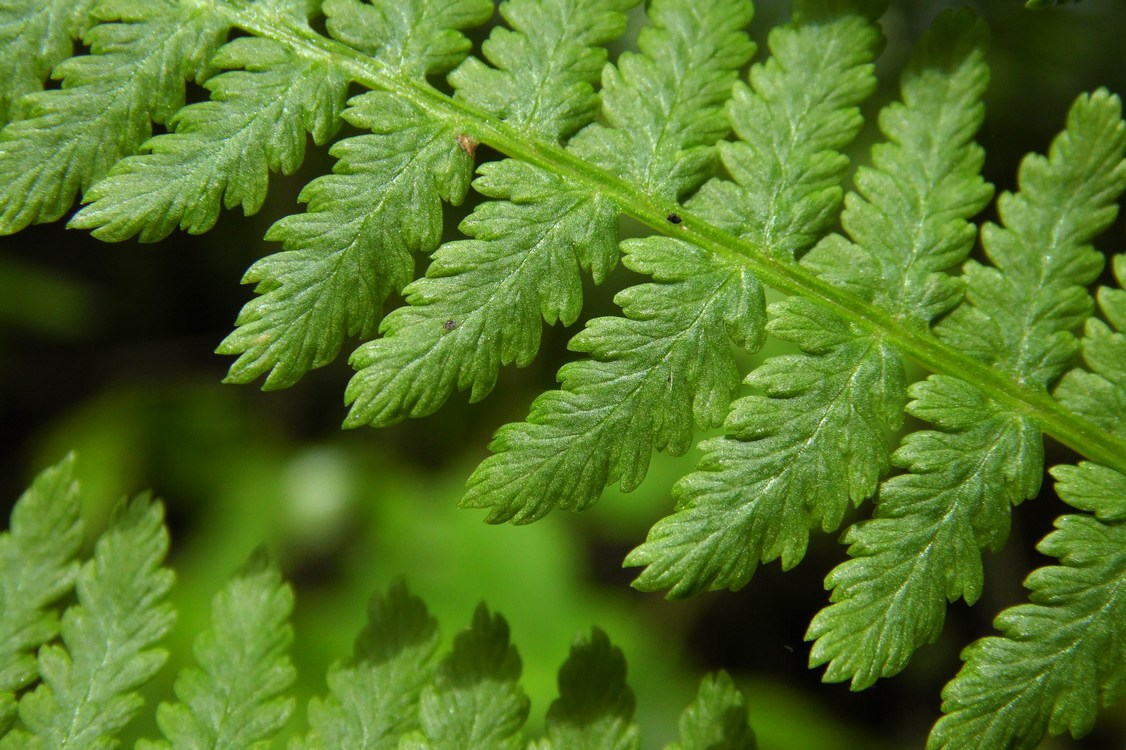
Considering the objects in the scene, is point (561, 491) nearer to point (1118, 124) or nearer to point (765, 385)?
point (765, 385)

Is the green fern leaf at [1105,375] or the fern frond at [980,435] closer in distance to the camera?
the fern frond at [980,435]

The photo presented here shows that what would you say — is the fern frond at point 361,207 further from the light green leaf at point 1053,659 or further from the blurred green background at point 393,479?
the blurred green background at point 393,479

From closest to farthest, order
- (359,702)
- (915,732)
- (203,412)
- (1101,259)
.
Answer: (1101,259), (359,702), (915,732), (203,412)

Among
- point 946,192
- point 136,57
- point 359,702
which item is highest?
point 946,192

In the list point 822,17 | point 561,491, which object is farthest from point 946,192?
point 561,491

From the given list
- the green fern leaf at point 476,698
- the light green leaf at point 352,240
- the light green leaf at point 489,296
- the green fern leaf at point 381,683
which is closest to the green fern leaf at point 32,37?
the light green leaf at point 352,240

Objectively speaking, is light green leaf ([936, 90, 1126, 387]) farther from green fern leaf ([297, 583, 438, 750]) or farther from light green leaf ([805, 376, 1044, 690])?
green fern leaf ([297, 583, 438, 750])
